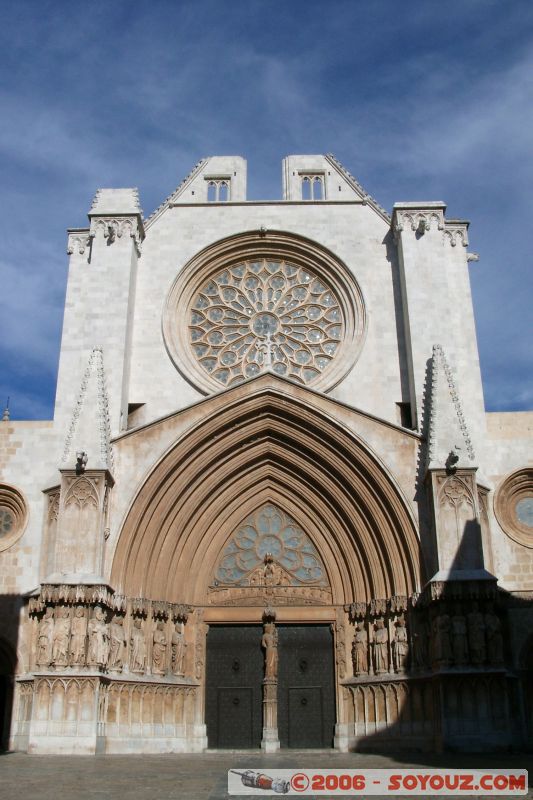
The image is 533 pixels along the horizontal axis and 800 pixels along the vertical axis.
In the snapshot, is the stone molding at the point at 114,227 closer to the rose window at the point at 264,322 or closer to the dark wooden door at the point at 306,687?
the rose window at the point at 264,322

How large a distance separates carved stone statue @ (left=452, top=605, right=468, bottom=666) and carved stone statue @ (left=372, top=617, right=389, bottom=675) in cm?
171

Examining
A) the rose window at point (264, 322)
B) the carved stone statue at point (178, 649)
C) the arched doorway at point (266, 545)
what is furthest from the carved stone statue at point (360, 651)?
the rose window at point (264, 322)

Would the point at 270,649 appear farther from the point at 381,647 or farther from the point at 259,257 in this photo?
the point at 259,257

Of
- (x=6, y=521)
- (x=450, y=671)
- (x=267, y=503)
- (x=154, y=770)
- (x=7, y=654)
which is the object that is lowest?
(x=154, y=770)

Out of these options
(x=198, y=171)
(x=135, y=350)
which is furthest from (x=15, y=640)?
(x=198, y=171)

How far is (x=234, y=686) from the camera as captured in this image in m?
16.8

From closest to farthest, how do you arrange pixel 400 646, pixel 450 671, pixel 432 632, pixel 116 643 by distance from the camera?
pixel 450 671 → pixel 432 632 → pixel 116 643 → pixel 400 646

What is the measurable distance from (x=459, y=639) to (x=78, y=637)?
6.74 m

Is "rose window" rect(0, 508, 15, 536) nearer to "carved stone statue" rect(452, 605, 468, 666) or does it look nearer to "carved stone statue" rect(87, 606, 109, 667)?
"carved stone statue" rect(87, 606, 109, 667)

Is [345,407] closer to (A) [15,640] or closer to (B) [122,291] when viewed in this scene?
(B) [122,291]

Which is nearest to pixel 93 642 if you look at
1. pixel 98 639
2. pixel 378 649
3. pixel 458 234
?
pixel 98 639

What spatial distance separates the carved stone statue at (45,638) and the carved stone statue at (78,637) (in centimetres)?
38

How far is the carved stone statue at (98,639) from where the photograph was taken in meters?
14.6

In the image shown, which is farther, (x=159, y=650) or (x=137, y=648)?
(x=159, y=650)
